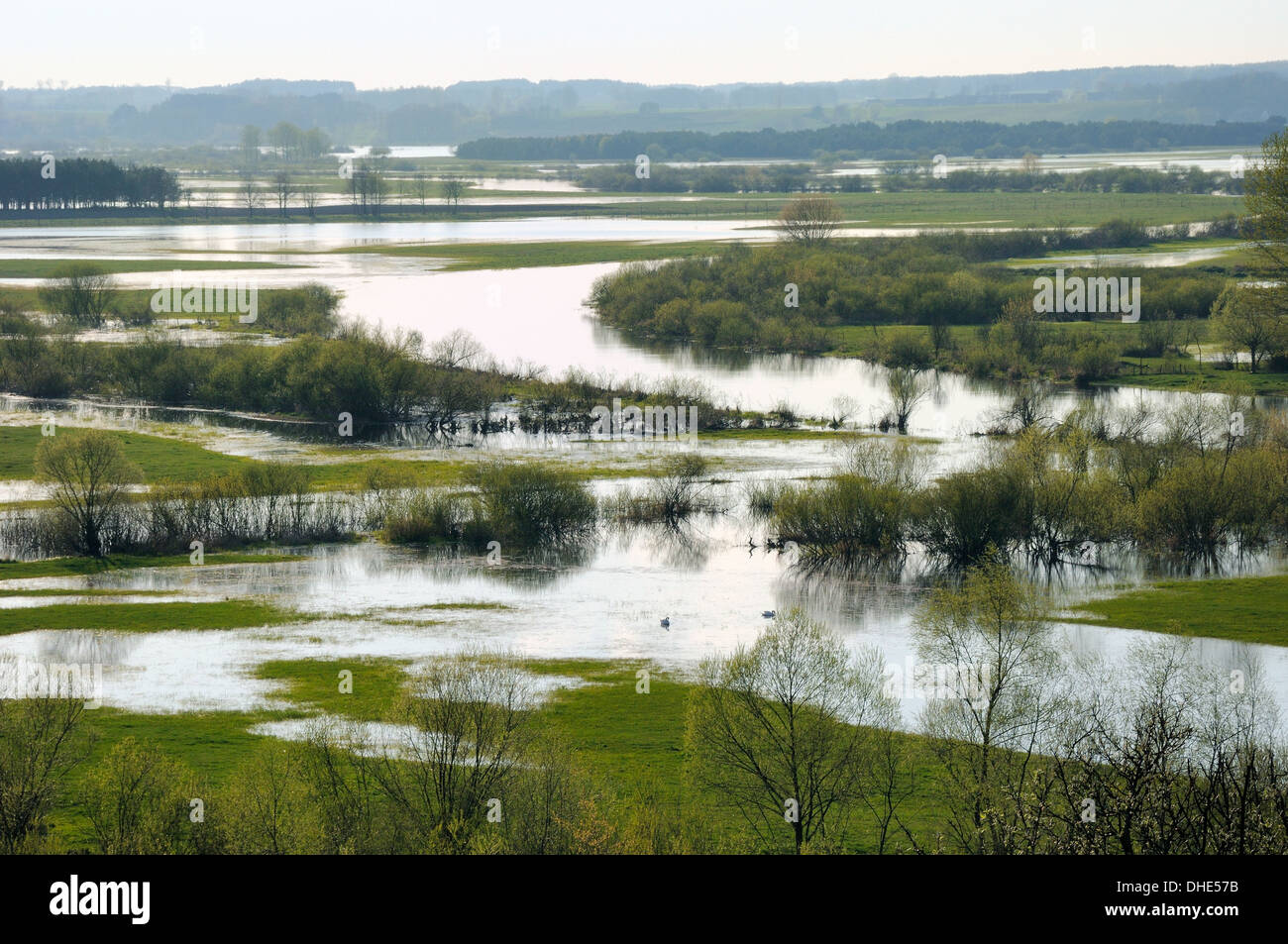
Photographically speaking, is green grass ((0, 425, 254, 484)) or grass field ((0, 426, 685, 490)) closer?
grass field ((0, 426, 685, 490))

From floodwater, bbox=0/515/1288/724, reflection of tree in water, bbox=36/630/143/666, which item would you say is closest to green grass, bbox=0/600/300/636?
reflection of tree in water, bbox=36/630/143/666

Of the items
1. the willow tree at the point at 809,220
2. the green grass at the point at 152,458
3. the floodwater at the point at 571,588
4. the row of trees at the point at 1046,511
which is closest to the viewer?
the floodwater at the point at 571,588

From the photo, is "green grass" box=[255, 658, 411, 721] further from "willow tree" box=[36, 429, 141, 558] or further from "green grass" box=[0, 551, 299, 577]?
"willow tree" box=[36, 429, 141, 558]

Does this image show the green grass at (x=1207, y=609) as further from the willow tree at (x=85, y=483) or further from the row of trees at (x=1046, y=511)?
the willow tree at (x=85, y=483)

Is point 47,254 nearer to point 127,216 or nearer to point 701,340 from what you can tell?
point 127,216

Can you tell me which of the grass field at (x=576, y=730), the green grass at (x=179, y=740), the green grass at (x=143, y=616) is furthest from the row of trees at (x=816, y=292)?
the green grass at (x=179, y=740)
